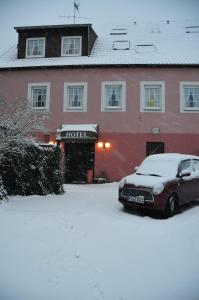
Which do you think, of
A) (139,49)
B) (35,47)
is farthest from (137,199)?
(35,47)

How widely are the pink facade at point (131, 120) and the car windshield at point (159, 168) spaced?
7251 millimetres

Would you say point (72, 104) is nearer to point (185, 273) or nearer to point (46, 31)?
point (46, 31)

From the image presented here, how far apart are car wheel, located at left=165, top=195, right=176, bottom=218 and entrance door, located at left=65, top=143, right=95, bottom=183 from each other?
9596 mm

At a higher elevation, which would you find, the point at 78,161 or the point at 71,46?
the point at 71,46

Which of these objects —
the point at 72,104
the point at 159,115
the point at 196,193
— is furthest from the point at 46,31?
the point at 196,193

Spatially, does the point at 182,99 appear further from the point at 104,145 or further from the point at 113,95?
the point at 104,145

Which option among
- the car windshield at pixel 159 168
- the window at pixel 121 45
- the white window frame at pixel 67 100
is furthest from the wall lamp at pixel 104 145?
the car windshield at pixel 159 168

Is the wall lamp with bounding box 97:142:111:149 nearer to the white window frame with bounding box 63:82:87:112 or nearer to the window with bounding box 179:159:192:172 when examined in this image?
the white window frame with bounding box 63:82:87:112

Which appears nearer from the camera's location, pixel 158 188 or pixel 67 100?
pixel 158 188

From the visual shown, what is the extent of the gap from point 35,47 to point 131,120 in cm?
811

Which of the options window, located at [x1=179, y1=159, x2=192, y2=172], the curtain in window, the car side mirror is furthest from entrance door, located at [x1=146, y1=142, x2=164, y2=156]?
the car side mirror

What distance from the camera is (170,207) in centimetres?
857

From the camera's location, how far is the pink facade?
1741 cm

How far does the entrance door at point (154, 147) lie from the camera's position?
57.3ft
